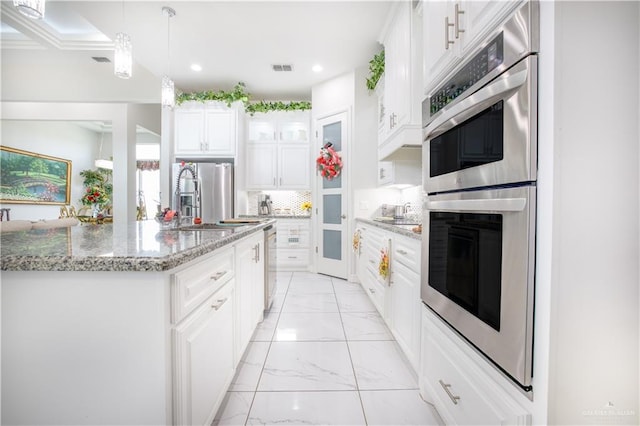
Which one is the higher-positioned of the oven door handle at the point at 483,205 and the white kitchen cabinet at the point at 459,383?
the oven door handle at the point at 483,205

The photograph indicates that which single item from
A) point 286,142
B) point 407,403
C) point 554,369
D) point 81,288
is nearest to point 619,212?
point 554,369

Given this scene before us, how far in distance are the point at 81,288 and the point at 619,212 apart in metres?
1.45

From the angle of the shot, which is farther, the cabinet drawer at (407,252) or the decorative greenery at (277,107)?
the decorative greenery at (277,107)

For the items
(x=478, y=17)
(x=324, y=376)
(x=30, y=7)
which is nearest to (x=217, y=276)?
(x=324, y=376)

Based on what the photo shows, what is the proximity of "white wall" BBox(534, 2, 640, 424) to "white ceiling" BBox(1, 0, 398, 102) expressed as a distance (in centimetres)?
252

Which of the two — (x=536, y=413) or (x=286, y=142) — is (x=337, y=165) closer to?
(x=286, y=142)

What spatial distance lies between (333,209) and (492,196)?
334cm

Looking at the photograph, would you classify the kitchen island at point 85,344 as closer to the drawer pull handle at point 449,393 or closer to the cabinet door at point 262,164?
the drawer pull handle at point 449,393

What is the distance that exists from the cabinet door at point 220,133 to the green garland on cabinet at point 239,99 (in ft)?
0.67

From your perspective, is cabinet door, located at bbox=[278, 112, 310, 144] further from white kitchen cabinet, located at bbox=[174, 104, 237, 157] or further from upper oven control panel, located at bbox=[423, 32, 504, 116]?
upper oven control panel, located at bbox=[423, 32, 504, 116]

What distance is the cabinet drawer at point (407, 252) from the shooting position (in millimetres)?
1627

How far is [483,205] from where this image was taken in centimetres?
92

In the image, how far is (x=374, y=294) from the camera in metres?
2.71

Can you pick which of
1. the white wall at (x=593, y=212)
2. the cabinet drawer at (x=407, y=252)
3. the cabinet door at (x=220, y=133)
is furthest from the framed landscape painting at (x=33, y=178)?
the white wall at (x=593, y=212)
